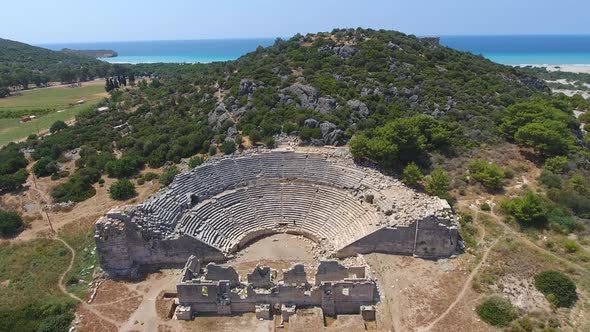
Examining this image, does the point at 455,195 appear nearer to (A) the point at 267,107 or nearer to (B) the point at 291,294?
(B) the point at 291,294

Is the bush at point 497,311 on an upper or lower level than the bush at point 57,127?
lower

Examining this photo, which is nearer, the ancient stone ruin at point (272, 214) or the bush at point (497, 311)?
the bush at point (497, 311)

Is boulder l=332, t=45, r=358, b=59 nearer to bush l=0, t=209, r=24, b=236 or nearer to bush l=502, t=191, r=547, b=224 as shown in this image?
bush l=502, t=191, r=547, b=224

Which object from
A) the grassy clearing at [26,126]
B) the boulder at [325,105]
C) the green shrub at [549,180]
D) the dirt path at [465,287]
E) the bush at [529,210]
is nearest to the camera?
the dirt path at [465,287]

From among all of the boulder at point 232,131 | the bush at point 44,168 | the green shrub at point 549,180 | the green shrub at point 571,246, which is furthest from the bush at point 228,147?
the green shrub at point 571,246

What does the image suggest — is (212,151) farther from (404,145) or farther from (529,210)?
(529,210)

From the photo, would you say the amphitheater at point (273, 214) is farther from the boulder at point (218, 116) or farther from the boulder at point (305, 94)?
the boulder at point (218, 116)
